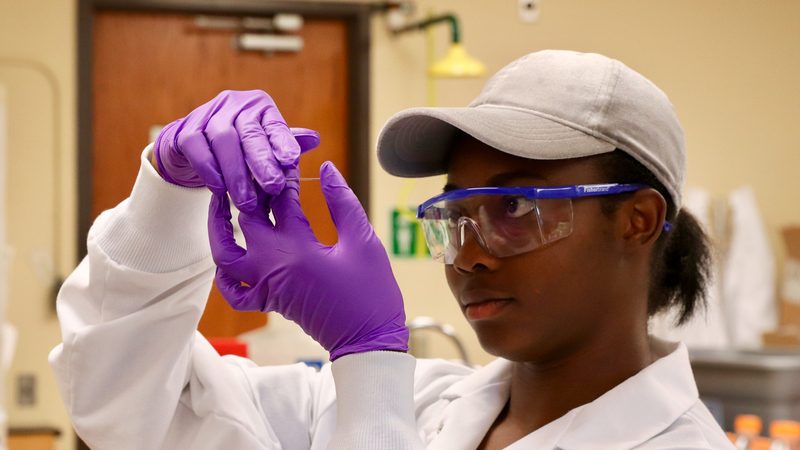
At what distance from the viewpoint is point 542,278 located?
1.39 metres

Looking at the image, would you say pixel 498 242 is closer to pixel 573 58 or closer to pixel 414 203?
pixel 573 58

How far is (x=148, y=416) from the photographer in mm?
1579

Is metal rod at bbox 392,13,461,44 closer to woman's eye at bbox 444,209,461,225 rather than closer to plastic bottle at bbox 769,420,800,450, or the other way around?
plastic bottle at bbox 769,420,800,450

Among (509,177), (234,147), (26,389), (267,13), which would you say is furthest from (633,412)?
(267,13)

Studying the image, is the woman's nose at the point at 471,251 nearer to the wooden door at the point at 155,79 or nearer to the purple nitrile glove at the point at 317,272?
the purple nitrile glove at the point at 317,272

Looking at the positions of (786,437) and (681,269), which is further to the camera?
(786,437)

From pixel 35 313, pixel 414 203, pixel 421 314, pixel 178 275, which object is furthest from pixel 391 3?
pixel 178 275

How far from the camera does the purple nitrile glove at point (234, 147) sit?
134 centimetres

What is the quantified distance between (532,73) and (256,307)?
474mm

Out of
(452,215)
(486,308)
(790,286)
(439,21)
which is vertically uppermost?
(439,21)

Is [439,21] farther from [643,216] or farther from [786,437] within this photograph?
[643,216]

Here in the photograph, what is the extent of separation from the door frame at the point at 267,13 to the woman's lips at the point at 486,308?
10.5 feet

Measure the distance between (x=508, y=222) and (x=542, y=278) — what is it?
8 cm

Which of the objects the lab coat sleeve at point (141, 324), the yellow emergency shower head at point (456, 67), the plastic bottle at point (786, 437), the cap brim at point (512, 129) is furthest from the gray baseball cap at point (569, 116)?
the yellow emergency shower head at point (456, 67)
